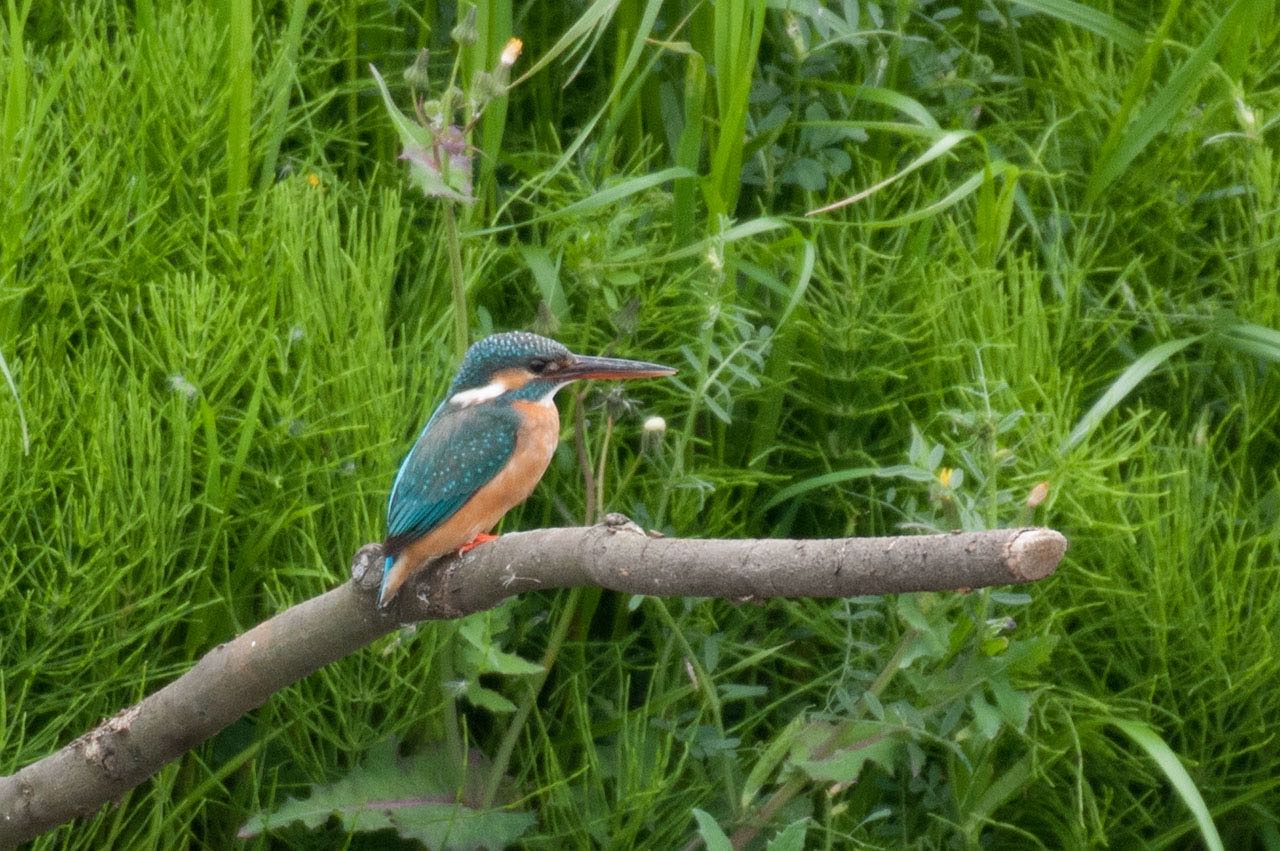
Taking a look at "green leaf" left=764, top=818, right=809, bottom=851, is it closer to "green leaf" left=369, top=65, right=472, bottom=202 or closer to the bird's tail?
the bird's tail

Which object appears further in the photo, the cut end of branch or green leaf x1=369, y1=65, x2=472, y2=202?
green leaf x1=369, y1=65, x2=472, y2=202

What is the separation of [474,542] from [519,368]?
0.82 feet

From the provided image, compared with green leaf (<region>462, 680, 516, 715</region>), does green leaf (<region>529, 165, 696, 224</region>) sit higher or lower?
higher

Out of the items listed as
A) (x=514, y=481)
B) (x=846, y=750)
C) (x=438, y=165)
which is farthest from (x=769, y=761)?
(x=438, y=165)

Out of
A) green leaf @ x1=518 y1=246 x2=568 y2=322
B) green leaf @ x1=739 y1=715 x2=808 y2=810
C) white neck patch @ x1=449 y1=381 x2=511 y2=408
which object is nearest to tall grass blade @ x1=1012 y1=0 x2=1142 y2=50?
green leaf @ x1=518 y1=246 x2=568 y2=322

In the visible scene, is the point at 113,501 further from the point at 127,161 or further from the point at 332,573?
the point at 127,161

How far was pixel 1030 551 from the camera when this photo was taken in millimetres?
1311

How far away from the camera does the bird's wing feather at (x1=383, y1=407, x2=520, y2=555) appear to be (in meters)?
2.11

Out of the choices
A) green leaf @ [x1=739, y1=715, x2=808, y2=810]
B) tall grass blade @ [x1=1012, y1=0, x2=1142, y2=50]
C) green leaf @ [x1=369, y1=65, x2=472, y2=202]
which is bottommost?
green leaf @ [x1=739, y1=715, x2=808, y2=810]

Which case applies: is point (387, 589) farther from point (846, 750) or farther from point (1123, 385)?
point (1123, 385)

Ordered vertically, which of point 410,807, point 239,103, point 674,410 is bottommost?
point 410,807

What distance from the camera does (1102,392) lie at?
289 centimetres

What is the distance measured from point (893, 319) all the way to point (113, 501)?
1.27 meters

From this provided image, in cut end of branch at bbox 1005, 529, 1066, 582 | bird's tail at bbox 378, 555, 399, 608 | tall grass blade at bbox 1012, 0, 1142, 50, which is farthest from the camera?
tall grass blade at bbox 1012, 0, 1142, 50
